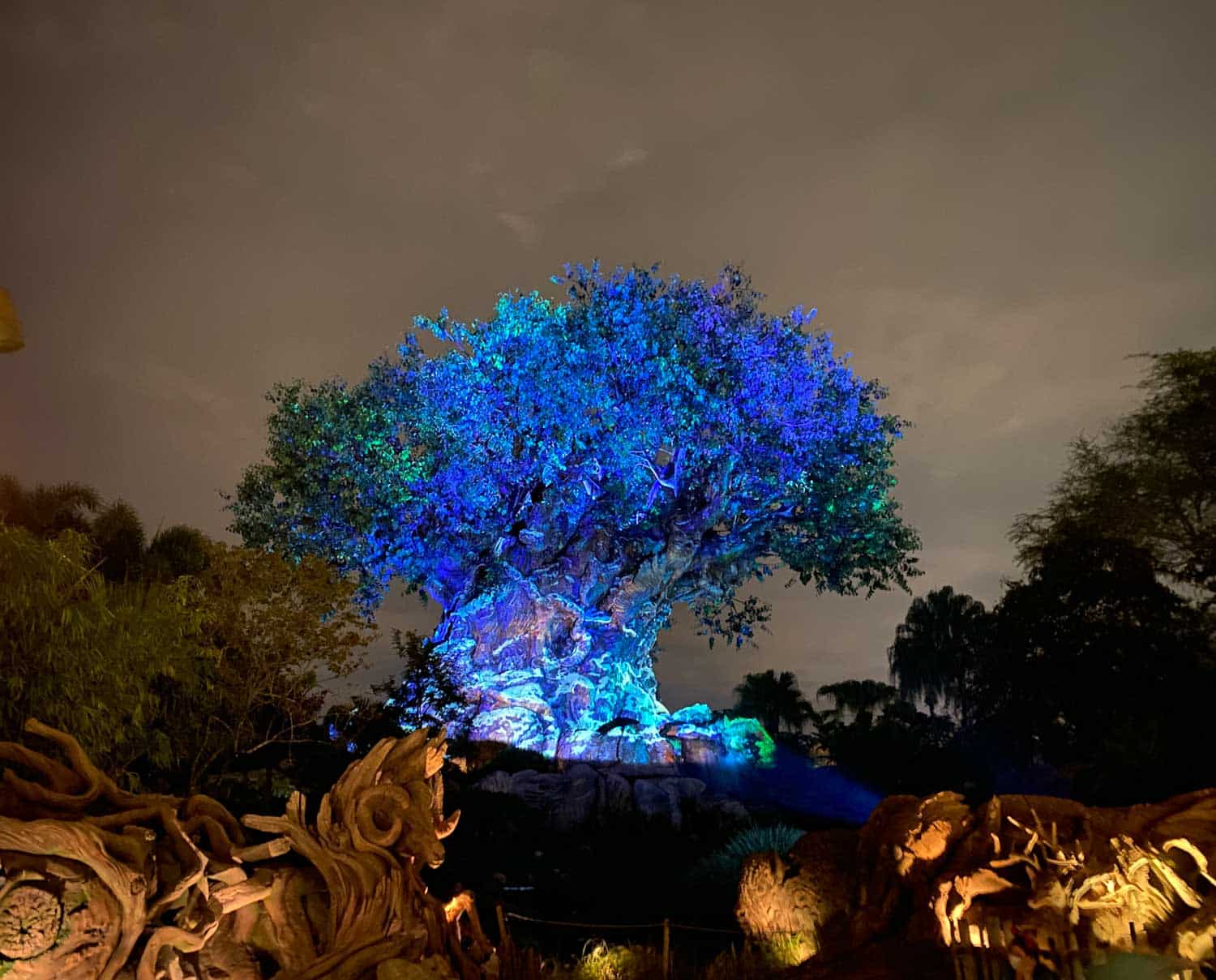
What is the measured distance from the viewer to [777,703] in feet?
116

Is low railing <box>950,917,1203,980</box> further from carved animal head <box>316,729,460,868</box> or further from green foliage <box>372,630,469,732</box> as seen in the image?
green foliage <box>372,630,469,732</box>

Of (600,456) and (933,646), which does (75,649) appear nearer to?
(600,456)

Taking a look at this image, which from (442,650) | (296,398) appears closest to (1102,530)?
(442,650)

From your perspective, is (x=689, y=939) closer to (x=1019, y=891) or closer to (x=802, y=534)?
(x=1019, y=891)

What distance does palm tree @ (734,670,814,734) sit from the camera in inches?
1380

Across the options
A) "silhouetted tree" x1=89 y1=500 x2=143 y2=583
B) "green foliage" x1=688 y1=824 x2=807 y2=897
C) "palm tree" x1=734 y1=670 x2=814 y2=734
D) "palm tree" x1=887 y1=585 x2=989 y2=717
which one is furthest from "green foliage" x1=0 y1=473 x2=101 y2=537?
"palm tree" x1=887 y1=585 x2=989 y2=717

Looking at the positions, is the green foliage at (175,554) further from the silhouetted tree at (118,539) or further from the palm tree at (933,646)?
the palm tree at (933,646)

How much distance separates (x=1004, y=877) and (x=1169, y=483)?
22.0 m

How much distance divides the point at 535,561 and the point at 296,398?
8.76 meters

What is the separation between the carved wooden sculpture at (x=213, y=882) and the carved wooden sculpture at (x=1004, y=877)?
3.74 metres

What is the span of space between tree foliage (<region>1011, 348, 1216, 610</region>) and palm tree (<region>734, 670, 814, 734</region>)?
467 inches

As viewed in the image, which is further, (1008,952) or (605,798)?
(605,798)

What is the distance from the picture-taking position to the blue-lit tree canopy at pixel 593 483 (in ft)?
81.6

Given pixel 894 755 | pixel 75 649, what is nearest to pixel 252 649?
pixel 75 649
